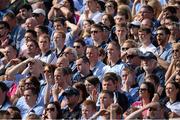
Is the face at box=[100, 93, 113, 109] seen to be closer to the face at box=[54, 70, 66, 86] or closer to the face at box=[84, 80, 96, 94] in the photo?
the face at box=[84, 80, 96, 94]

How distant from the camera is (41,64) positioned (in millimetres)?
18000

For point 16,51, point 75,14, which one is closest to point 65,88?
point 16,51

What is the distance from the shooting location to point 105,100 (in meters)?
15.5

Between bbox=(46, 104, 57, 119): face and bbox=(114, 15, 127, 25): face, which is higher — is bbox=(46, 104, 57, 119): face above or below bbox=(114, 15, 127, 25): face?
below

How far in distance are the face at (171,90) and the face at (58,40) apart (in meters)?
3.69

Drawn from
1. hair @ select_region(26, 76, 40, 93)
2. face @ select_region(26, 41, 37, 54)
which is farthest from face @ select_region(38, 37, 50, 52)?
hair @ select_region(26, 76, 40, 93)

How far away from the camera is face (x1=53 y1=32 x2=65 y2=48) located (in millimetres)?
18777

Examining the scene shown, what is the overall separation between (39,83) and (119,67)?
4.37ft

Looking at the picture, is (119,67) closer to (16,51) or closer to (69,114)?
(69,114)

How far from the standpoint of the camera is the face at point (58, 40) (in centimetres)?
1878

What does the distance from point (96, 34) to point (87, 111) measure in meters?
3.47

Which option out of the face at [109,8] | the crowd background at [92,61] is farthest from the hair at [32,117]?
the face at [109,8]

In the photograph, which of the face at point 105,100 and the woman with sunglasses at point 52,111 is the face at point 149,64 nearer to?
the face at point 105,100

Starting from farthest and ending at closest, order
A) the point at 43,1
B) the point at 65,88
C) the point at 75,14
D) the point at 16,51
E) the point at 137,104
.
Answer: the point at 43,1 → the point at 75,14 → the point at 16,51 → the point at 65,88 → the point at 137,104
